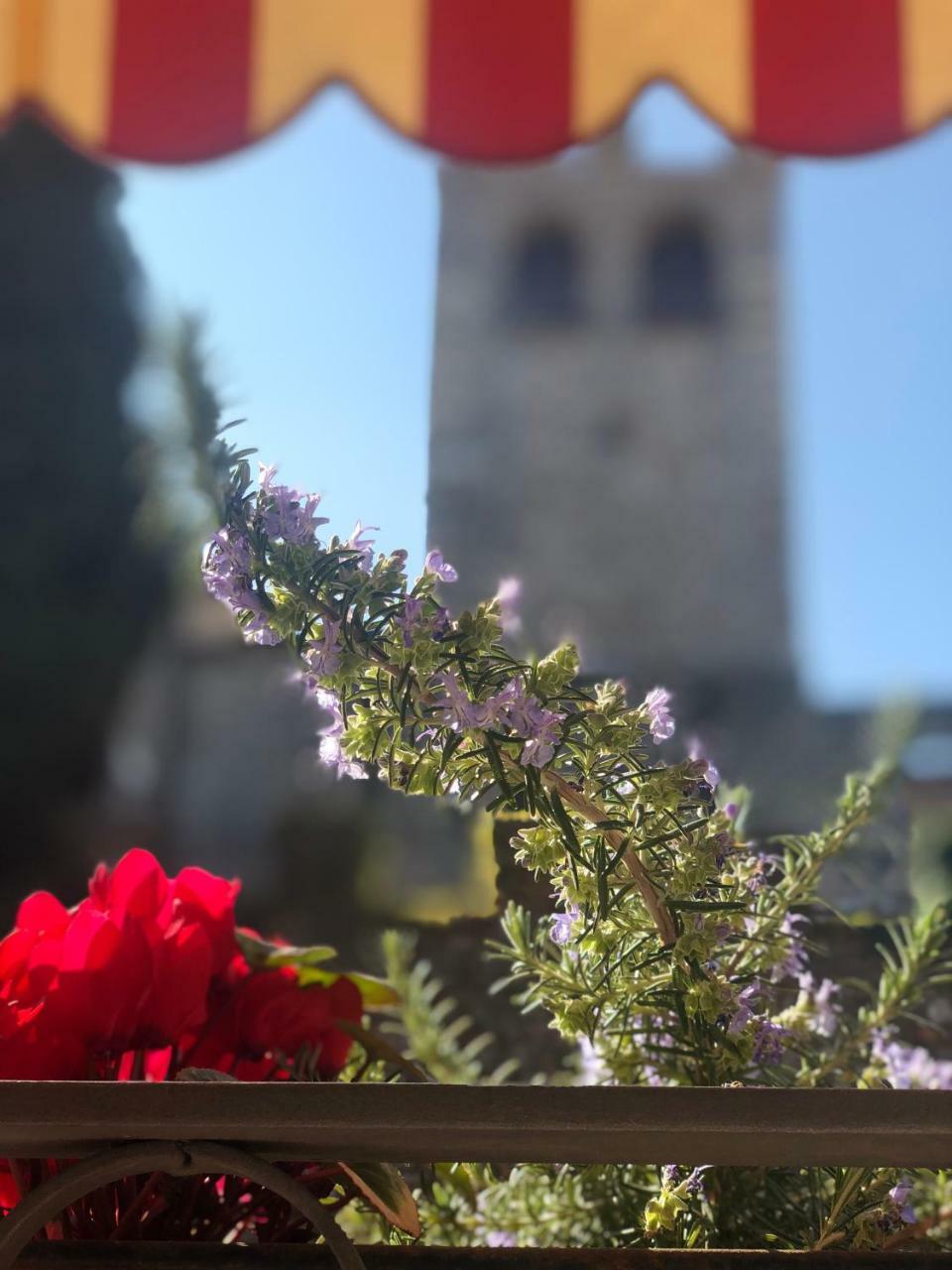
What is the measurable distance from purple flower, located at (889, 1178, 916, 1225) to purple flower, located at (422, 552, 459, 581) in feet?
0.81

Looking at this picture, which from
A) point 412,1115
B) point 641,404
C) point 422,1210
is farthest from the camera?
point 641,404

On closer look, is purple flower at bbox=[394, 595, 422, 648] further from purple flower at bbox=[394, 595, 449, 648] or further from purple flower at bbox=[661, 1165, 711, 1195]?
purple flower at bbox=[661, 1165, 711, 1195]

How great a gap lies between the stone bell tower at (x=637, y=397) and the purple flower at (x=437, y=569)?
1565 centimetres

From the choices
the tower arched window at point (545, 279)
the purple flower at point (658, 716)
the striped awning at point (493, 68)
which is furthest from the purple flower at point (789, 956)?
the tower arched window at point (545, 279)

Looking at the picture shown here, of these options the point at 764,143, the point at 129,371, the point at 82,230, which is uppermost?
the point at 82,230

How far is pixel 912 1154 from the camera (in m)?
0.33

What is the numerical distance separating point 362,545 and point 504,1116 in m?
→ 0.18

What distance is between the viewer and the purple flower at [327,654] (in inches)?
15.6

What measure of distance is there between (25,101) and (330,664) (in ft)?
2.48

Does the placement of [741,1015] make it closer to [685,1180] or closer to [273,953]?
[685,1180]

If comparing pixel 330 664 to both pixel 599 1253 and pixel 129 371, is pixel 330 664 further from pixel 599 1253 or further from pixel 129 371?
pixel 129 371

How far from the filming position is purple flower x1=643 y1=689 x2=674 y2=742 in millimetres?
413

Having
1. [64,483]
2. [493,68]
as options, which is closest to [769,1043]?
[493,68]

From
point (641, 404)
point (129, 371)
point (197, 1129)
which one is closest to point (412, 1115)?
point (197, 1129)
